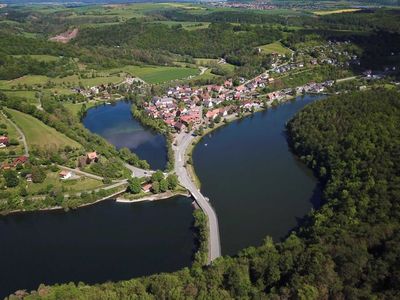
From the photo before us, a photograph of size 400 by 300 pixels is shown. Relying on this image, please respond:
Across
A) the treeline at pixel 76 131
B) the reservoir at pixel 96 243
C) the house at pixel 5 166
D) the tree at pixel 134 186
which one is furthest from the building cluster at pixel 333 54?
the house at pixel 5 166

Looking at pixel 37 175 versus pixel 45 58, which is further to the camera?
pixel 45 58

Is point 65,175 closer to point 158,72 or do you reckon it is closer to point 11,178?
point 11,178

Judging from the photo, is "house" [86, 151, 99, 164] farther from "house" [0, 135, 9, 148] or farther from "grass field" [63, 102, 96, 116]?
"grass field" [63, 102, 96, 116]

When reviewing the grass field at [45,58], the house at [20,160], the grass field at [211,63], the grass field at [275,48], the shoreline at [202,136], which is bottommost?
the shoreline at [202,136]

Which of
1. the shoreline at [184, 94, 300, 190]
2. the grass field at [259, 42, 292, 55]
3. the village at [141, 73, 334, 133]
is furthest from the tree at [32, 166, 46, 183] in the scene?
the grass field at [259, 42, 292, 55]

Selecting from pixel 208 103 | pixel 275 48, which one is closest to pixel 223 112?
pixel 208 103

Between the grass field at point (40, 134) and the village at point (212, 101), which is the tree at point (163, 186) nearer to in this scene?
the grass field at point (40, 134)

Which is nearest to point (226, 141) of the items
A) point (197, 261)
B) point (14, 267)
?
point (197, 261)
